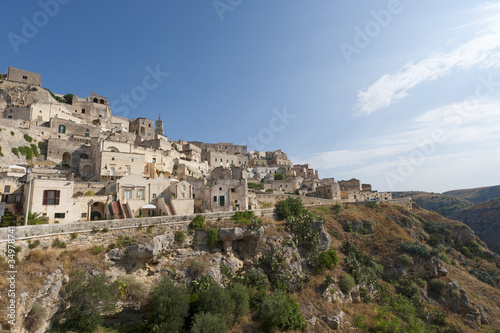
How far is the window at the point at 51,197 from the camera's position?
21.6m

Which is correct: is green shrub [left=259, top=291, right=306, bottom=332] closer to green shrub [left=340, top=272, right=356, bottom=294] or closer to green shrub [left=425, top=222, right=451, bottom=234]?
green shrub [left=340, top=272, right=356, bottom=294]

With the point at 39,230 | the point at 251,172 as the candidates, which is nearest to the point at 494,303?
the point at 251,172

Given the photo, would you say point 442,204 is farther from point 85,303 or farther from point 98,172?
point 85,303

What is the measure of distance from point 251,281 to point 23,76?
64.8 meters

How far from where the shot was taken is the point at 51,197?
2200 centimetres

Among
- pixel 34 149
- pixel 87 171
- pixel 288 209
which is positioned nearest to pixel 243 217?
pixel 288 209

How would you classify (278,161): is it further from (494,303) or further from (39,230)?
(39,230)

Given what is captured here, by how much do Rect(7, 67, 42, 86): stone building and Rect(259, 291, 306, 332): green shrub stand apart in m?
65.2

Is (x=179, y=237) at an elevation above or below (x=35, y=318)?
above

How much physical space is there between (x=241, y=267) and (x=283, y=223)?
9490 mm

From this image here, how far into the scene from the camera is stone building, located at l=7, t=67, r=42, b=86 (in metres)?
51.7

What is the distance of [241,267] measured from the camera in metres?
25.5

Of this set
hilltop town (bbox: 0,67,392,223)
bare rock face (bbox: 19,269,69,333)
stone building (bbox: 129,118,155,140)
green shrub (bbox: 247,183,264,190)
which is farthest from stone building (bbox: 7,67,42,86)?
bare rock face (bbox: 19,269,69,333)

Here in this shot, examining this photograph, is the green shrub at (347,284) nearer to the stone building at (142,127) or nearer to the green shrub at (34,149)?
the green shrub at (34,149)
